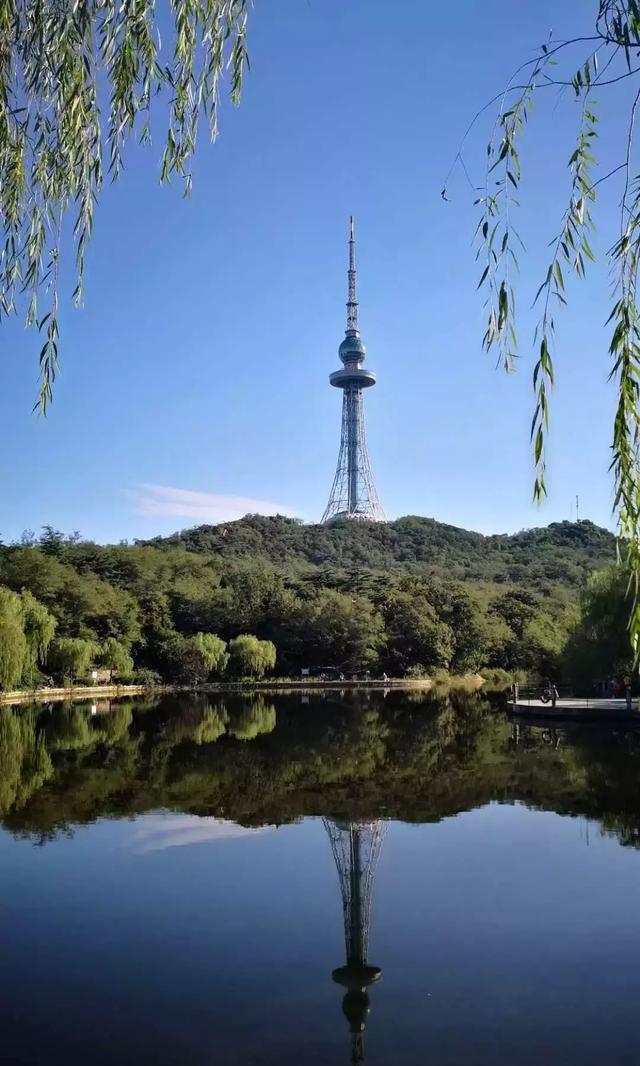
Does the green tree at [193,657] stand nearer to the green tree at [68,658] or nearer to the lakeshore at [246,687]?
the lakeshore at [246,687]

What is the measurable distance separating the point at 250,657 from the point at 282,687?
2.57 meters

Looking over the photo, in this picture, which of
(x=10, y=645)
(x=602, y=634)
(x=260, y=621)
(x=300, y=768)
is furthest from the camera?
(x=260, y=621)

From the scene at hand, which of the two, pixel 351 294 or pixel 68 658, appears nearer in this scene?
pixel 68 658

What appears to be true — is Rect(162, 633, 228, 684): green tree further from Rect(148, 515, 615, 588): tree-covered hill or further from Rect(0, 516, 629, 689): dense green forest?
Rect(148, 515, 615, 588): tree-covered hill

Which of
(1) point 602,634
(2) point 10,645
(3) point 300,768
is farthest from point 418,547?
(3) point 300,768

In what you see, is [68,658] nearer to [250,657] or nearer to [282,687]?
[250,657]

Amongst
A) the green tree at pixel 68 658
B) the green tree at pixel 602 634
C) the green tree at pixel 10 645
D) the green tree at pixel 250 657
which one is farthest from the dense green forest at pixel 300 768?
the green tree at pixel 250 657

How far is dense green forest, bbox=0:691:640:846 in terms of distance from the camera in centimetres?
1223

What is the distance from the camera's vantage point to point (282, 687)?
1810 inches

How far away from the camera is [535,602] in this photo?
58406 mm

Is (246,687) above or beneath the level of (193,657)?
beneath

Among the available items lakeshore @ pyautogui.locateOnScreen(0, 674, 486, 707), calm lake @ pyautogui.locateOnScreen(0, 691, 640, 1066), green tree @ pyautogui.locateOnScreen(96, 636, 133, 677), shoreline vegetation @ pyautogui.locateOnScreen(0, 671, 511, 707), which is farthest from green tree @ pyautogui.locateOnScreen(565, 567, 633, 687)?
green tree @ pyautogui.locateOnScreen(96, 636, 133, 677)

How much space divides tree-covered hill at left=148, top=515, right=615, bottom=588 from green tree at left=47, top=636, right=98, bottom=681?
3648 centimetres

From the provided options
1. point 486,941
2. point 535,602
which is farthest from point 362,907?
point 535,602
